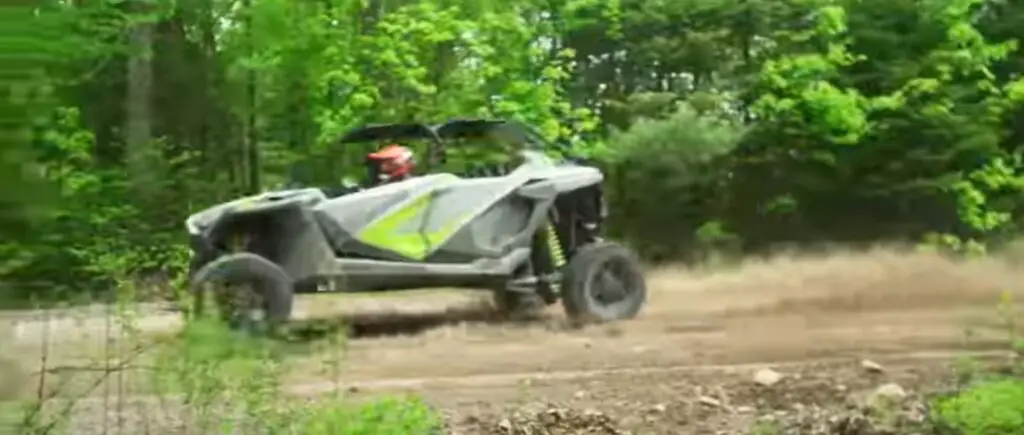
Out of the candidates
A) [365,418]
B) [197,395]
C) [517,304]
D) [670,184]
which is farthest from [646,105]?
[197,395]

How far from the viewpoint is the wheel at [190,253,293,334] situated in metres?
2.05

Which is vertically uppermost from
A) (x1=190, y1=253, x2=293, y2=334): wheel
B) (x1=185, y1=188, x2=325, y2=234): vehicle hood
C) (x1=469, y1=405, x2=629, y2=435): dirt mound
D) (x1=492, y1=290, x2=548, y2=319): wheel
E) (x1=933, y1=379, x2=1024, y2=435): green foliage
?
(x1=185, y1=188, x2=325, y2=234): vehicle hood

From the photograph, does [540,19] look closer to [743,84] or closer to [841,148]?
[743,84]

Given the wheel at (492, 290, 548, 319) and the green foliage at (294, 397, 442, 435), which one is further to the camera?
the wheel at (492, 290, 548, 319)

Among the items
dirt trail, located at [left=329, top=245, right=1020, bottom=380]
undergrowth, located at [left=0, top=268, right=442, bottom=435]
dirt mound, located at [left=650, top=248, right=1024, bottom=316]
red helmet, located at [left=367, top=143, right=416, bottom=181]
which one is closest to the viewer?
undergrowth, located at [left=0, top=268, right=442, bottom=435]

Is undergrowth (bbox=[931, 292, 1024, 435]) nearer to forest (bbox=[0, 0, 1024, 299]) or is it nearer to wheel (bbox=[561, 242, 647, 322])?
wheel (bbox=[561, 242, 647, 322])

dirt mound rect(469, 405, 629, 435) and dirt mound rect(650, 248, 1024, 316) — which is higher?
dirt mound rect(650, 248, 1024, 316)

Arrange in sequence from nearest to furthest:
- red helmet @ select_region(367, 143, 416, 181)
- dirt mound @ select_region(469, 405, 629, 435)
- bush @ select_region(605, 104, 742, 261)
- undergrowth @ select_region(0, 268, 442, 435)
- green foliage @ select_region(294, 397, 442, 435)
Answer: undergrowth @ select_region(0, 268, 442, 435) → green foliage @ select_region(294, 397, 442, 435) → dirt mound @ select_region(469, 405, 629, 435) → red helmet @ select_region(367, 143, 416, 181) → bush @ select_region(605, 104, 742, 261)

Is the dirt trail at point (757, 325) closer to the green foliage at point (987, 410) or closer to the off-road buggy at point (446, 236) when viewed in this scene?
the off-road buggy at point (446, 236)

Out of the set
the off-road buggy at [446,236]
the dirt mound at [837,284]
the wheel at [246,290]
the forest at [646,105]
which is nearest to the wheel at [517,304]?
the off-road buggy at [446,236]

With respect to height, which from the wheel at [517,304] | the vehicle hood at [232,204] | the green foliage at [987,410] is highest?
the vehicle hood at [232,204]

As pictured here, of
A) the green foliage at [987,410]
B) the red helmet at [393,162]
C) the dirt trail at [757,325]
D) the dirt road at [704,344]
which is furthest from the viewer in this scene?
the red helmet at [393,162]

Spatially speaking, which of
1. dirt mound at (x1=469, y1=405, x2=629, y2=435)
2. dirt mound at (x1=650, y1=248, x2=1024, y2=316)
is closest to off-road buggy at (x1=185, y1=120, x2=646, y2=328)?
dirt mound at (x1=650, y1=248, x2=1024, y2=316)

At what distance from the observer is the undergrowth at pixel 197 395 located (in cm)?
150
